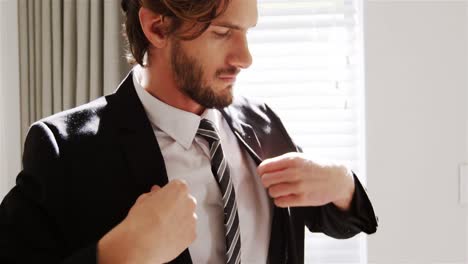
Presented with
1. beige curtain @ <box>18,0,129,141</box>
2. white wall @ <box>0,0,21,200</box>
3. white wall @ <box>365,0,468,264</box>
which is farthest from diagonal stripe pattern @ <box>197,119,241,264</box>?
white wall @ <box>0,0,21,200</box>

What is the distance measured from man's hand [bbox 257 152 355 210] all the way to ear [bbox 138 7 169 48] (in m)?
0.34

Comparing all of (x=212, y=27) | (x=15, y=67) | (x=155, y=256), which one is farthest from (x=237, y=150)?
(x=15, y=67)

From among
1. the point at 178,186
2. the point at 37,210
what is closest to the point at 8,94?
the point at 37,210

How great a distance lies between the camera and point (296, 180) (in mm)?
1130

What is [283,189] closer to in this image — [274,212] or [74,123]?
[274,212]

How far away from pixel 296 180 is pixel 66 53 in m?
1.08

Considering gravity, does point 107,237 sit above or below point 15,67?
below

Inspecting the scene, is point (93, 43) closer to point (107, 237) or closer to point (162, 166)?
point (162, 166)

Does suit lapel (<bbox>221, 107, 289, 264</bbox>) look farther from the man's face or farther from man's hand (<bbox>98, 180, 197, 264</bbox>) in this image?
man's hand (<bbox>98, 180, 197, 264</bbox>)

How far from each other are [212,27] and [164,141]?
0.26m

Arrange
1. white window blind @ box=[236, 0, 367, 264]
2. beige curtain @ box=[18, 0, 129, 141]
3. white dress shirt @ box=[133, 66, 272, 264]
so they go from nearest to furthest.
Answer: white dress shirt @ box=[133, 66, 272, 264] → beige curtain @ box=[18, 0, 129, 141] → white window blind @ box=[236, 0, 367, 264]

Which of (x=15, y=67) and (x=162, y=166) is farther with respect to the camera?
(x=15, y=67)

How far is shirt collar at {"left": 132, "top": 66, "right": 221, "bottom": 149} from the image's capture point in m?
1.23

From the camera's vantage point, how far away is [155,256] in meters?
0.95
